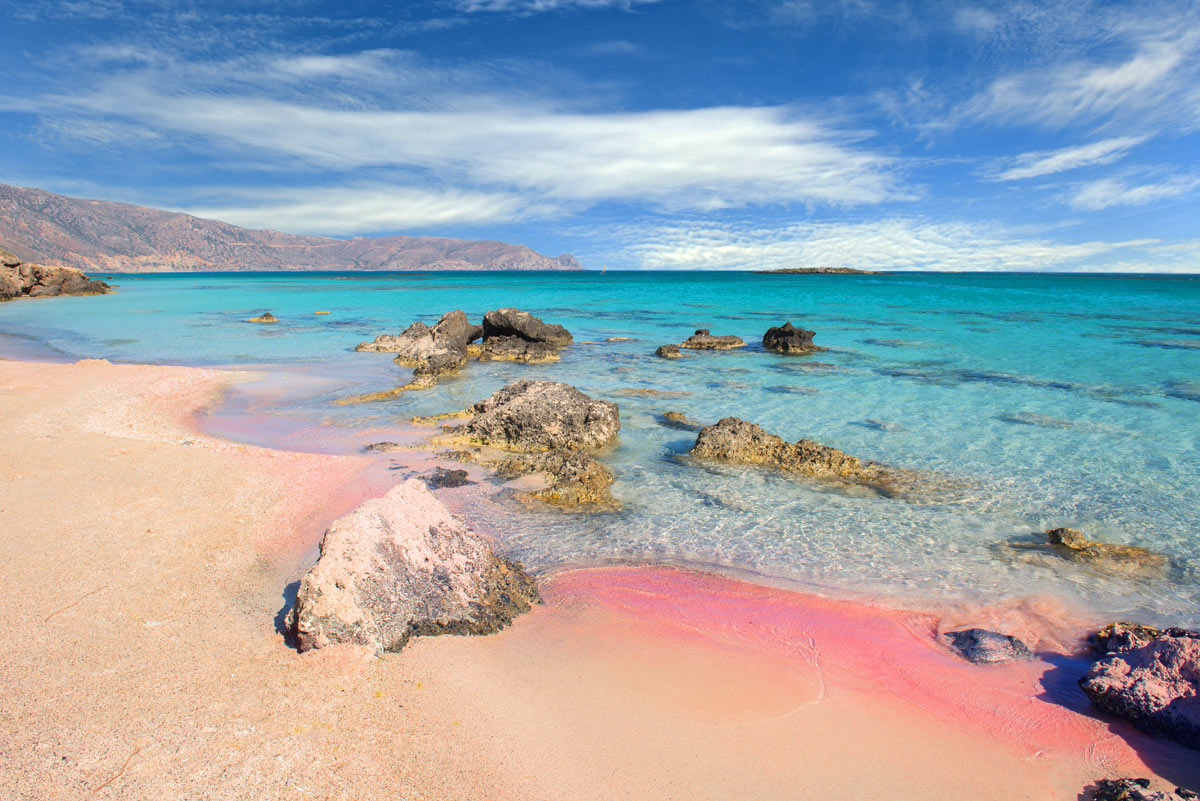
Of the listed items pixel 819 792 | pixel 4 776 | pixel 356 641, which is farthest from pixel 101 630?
pixel 819 792

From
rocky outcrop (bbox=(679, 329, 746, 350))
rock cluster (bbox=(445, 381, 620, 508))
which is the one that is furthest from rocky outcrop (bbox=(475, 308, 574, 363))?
rock cluster (bbox=(445, 381, 620, 508))

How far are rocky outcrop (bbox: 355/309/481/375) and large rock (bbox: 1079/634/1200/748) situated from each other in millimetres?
13758

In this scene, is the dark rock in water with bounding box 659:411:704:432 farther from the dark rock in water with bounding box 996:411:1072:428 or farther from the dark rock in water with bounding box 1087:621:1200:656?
the dark rock in water with bounding box 1087:621:1200:656

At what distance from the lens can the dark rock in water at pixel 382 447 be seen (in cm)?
890

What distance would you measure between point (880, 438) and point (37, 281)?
220 feet

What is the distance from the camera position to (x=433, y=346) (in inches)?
675

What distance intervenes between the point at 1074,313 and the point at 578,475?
43932 mm

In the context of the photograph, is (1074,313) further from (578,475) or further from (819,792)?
(819,792)

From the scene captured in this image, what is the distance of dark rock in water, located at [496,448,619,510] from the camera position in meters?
7.19

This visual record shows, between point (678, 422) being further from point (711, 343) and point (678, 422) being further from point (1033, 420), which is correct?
point (711, 343)

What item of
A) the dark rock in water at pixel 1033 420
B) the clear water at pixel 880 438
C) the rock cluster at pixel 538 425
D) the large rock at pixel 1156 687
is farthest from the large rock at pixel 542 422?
the dark rock in water at pixel 1033 420

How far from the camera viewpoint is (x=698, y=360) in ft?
62.9

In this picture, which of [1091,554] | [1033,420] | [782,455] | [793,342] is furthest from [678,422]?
Result: [793,342]

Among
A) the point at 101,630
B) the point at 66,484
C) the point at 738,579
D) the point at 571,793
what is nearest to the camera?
the point at 571,793
